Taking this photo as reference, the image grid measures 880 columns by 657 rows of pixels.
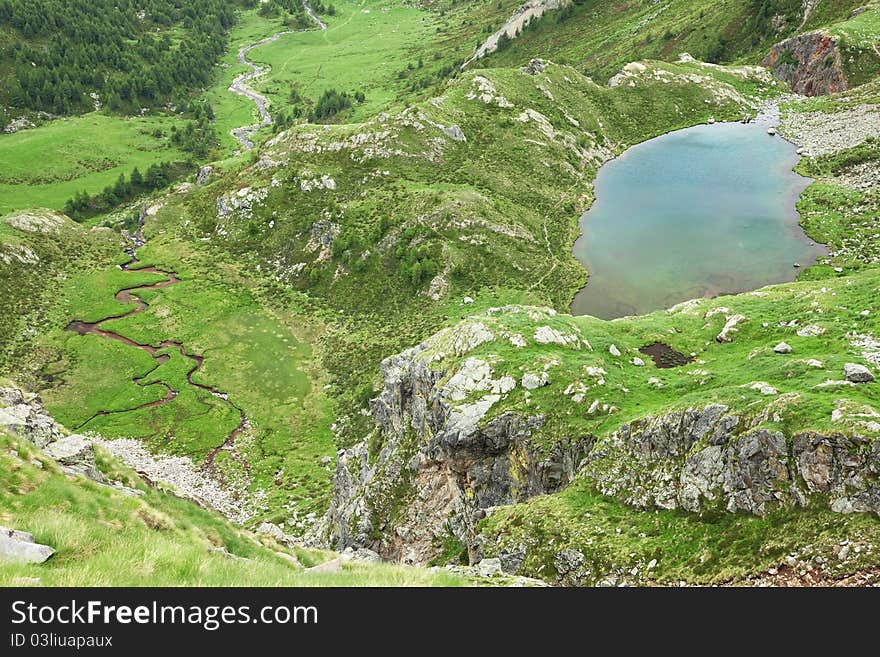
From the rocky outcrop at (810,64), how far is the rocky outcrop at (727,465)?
5264 inches

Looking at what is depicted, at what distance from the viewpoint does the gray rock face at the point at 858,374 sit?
25.3 metres

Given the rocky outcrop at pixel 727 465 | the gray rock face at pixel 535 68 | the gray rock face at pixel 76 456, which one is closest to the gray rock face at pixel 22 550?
the gray rock face at pixel 76 456

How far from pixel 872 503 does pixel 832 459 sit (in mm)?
2089

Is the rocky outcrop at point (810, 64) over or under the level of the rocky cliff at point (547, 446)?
over

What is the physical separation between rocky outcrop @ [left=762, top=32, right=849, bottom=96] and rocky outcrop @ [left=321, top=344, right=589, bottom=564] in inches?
5162

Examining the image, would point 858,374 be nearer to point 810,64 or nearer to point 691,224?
point 691,224

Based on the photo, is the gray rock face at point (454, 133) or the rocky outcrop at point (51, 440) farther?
the gray rock face at point (454, 133)

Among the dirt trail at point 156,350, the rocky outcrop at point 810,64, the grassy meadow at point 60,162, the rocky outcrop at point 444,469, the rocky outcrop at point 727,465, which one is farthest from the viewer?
the grassy meadow at point 60,162

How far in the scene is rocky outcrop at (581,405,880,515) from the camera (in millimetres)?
20562

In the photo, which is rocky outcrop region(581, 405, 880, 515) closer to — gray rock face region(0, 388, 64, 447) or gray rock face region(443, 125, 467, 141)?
gray rock face region(0, 388, 64, 447)

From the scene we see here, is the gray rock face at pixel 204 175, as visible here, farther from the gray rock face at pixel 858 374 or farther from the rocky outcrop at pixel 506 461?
the gray rock face at pixel 858 374

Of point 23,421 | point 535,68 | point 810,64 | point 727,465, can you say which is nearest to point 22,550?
point 23,421

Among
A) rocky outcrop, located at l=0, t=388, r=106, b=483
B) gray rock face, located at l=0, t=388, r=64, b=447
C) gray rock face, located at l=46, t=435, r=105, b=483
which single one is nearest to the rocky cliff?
gray rock face, located at l=46, t=435, r=105, b=483

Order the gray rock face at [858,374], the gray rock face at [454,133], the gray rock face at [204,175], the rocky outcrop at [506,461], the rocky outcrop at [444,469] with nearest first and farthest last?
the rocky outcrop at [506,461]
the gray rock face at [858,374]
the rocky outcrop at [444,469]
the gray rock face at [454,133]
the gray rock face at [204,175]
